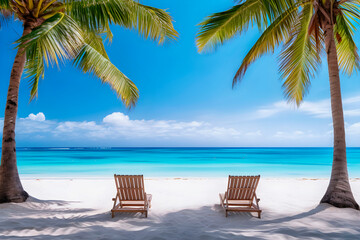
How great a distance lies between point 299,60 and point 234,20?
1669 millimetres

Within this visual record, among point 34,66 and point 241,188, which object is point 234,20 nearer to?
point 241,188

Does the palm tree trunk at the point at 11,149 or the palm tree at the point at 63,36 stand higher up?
the palm tree at the point at 63,36

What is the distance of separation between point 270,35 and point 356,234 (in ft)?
12.9

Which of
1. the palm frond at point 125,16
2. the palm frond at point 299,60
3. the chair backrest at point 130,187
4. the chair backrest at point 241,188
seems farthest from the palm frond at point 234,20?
the chair backrest at point 130,187

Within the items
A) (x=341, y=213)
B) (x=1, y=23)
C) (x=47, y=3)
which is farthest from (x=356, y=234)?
(x=1, y=23)

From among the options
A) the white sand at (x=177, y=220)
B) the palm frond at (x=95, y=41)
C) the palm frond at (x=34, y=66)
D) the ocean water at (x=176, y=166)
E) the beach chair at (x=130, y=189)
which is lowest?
the ocean water at (x=176, y=166)

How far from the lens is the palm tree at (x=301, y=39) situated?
4715mm

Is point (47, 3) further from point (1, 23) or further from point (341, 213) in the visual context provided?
point (341, 213)

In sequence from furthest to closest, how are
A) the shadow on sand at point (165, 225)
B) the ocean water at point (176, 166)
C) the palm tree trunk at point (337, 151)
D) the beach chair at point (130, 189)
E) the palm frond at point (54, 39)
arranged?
the ocean water at point (176, 166) → the palm tree trunk at point (337, 151) → the beach chair at point (130, 189) → the palm frond at point (54, 39) → the shadow on sand at point (165, 225)

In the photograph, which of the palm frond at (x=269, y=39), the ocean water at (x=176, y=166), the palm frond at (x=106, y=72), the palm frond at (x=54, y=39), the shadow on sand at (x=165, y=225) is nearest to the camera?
the shadow on sand at (x=165, y=225)

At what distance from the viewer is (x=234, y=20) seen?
205 inches

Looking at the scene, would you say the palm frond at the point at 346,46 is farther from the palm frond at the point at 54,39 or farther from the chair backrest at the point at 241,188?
the palm frond at the point at 54,39

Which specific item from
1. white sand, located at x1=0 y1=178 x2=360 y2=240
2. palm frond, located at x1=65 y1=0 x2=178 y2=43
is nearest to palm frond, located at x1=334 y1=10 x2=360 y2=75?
white sand, located at x1=0 y1=178 x2=360 y2=240

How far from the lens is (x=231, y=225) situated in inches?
152
